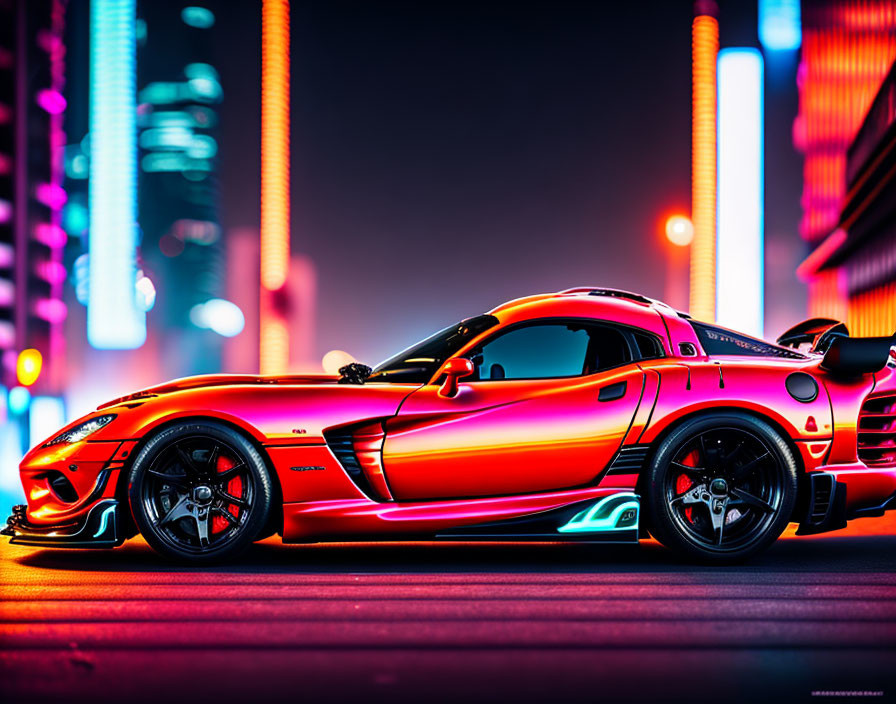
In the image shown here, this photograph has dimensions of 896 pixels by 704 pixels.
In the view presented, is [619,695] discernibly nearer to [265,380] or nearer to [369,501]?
[369,501]

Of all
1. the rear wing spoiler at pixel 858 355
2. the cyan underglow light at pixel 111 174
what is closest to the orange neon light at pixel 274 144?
the rear wing spoiler at pixel 858 355

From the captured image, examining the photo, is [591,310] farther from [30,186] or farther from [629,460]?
[30,186]

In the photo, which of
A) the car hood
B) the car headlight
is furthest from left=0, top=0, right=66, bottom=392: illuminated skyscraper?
the car headlight

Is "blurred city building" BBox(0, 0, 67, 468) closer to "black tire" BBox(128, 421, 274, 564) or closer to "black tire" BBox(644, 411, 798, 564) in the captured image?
"black tire" BBox(128, 421, 274, 564)

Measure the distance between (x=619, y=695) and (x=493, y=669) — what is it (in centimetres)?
43

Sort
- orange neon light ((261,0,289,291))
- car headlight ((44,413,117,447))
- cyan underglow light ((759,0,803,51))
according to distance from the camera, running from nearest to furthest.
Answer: car headlight ((44,413,117,447))
orange neon light ((261,0,289,291))
cyan underglow light ((759,0,803,51))

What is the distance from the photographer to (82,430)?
16.6ft

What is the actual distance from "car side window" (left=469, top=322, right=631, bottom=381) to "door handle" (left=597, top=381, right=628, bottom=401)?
0.60ft

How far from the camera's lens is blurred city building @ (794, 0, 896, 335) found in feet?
88.4

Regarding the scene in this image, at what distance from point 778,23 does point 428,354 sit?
25994mm

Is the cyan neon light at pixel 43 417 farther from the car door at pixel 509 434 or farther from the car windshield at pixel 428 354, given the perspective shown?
the car door at pixel 509 434

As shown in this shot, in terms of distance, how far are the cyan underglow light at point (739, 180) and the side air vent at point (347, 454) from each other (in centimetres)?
1943

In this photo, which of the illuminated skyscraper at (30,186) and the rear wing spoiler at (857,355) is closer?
the rear wing spoiler at (857,355)

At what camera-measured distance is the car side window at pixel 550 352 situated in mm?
5293
